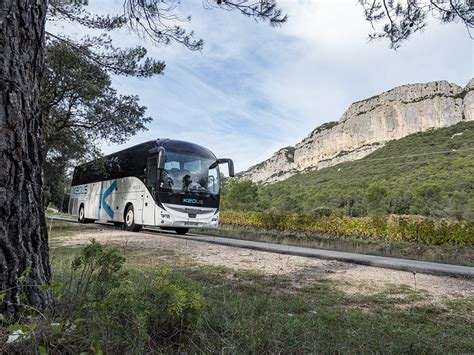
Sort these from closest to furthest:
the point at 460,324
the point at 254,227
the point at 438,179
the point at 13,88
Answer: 1. the point at 13,88
2. the point at 460,324
3. the point at 254,227
4. the point at 438,179

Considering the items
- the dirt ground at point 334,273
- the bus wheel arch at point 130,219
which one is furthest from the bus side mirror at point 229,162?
the dirt ground at point 334,273

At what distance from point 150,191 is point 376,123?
86789 millimetres

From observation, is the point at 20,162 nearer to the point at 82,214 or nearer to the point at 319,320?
the point at 319,320

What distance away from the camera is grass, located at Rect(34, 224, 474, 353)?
191cm

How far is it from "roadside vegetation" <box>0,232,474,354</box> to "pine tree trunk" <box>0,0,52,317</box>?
18 centimetres

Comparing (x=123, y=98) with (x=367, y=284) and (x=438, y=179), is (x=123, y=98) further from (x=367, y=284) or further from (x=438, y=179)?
(x=438, y=179)

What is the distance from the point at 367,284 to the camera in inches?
189

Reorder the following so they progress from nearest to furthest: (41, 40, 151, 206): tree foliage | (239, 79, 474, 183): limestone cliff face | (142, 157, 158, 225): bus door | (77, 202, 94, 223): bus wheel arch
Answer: (41, 40, 151, 206): tree foliage
(142, 157, 158, 225): bus door
(77, 202, 94, 223): bus wheel arch
(239, 79, 474, 183): limestone cliff face

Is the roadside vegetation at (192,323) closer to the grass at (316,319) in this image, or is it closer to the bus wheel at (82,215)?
the grass at (316,319)

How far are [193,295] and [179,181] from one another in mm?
11375

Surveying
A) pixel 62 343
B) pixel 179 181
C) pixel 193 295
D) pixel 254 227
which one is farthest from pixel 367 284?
pixel 254 227

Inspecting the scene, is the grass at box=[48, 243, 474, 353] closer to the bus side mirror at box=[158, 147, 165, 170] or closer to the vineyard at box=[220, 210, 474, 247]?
the bus side mirror at box=[158, 147, 165, 170]

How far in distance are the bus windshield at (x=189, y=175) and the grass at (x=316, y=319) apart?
821cm

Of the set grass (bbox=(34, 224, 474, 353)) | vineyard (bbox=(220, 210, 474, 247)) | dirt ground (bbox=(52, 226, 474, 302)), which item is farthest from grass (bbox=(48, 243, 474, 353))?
vineyard (bbox=(220, 210, 474, 247))
